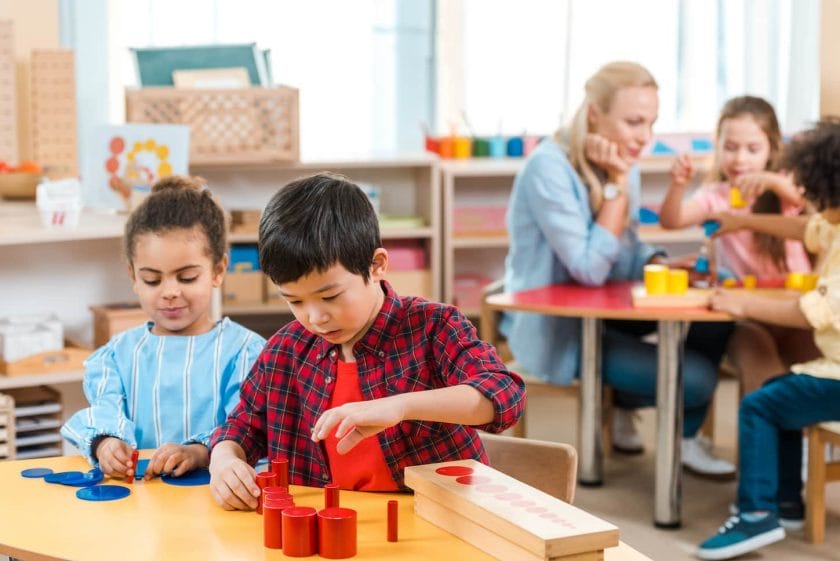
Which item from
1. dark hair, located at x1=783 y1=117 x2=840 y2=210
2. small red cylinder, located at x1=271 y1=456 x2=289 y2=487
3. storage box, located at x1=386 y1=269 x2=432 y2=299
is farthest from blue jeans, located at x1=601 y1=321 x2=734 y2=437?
small red cylinder, located at x1=271 y1=456 x2=289 y2=487

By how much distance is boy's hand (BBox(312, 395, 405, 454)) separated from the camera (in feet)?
4.85

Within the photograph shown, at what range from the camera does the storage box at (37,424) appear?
11.0ft

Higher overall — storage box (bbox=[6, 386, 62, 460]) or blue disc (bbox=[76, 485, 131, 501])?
blue disc (bbox=[76, 485, 131, 501])

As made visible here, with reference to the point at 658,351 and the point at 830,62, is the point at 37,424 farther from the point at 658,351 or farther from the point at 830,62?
the point at 830,62

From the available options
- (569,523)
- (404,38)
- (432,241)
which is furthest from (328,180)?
(404,38)

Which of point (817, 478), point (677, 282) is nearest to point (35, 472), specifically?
point (677, 282)

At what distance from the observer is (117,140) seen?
3.64 meters

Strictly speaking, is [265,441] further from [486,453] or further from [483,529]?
[483,529]

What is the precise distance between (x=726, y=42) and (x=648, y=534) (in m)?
3.05

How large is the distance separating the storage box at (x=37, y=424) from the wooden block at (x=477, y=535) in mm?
2039

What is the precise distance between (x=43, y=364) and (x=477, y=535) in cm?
212

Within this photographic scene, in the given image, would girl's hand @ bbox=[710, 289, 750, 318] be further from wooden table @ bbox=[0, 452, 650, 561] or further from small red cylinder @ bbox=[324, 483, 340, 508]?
small red cylinder @ bbox=[324, 483, 340, 508]

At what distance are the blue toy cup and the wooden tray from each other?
8.36ft

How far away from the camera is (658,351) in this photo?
344 cm
